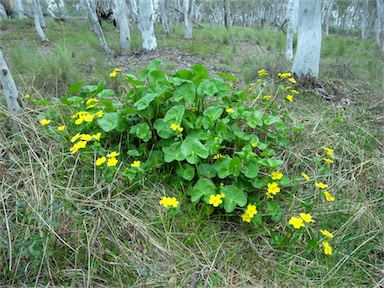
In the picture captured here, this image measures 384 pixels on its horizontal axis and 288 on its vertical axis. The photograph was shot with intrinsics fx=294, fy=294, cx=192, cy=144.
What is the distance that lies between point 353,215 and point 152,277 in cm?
130

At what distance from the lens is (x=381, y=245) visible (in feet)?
5.79

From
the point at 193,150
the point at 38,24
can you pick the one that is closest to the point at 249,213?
the point at 193,150

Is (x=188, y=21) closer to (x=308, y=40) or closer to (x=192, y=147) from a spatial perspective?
(x=308, y=40)

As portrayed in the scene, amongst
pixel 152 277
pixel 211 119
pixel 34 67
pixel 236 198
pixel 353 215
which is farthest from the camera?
pixel 34 67

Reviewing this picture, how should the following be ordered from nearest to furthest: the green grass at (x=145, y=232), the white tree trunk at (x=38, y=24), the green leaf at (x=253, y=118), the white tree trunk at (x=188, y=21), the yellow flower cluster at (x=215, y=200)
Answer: the green grass at (x=145, y=232) < the yellow flower cluster at (x=215, y=200) < the green leaf at (x=253, y=118) < the white tree trunk at (x=38, y=24) < the white tree trunk at (x=188, y=21)

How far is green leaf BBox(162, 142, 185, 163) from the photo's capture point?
6.11 feet

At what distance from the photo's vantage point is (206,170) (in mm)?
1888

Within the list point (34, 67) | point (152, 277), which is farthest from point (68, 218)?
point (34, 67)

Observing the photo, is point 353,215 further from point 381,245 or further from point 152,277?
point 152,277

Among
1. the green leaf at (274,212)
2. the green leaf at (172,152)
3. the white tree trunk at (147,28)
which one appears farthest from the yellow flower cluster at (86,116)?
Answer: the white tree trunk at (147,28)

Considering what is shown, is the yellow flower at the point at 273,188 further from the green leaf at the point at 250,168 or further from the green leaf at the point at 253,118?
the green leaf at the point at 253,118

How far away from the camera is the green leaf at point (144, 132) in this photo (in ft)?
6.52

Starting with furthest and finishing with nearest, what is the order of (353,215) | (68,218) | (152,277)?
(353,215), (68,218), (152,277)

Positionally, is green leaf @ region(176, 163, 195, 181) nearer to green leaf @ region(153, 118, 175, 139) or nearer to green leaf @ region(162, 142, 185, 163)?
green leaf @ region(162, 142, 185, 163)
